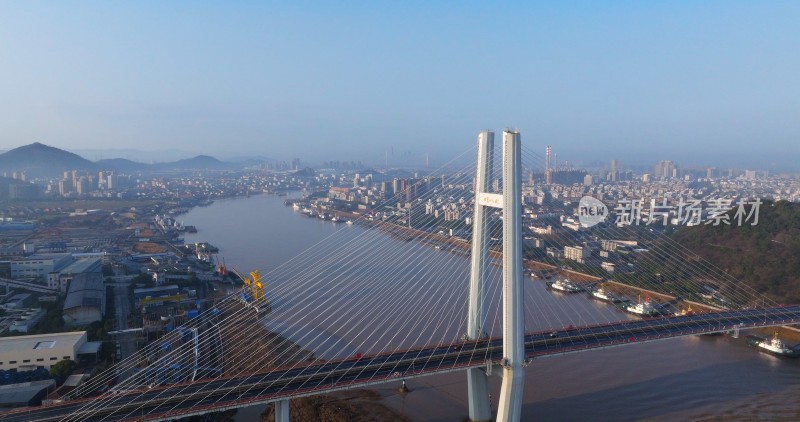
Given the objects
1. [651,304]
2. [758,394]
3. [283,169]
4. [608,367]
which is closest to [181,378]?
[608,367]

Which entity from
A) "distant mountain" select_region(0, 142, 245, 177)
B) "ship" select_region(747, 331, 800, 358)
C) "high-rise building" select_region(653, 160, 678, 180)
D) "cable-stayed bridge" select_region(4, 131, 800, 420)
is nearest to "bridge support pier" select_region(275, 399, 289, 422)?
"cable-stayed bridge" select_region(4, 131, 800, 420)

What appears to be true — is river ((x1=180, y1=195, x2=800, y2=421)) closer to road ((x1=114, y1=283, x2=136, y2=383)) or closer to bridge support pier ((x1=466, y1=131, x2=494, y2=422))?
bridge support pier ((x1=466, y1=131, x2=494, y2=422))

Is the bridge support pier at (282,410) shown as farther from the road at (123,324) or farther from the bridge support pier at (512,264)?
the road at (123,324)

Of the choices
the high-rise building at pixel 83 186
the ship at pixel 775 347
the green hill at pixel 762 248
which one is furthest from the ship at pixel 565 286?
the high-rise building at pixel 83 186

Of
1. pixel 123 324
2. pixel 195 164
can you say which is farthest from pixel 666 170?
pixel 195 164

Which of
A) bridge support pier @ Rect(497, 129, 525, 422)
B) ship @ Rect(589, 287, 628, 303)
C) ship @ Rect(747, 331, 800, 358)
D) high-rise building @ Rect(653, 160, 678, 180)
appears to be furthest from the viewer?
high-rise building @ Rect(653, 160, 678, 180)

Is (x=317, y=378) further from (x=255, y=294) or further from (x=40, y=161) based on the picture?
(x=40, y=161)

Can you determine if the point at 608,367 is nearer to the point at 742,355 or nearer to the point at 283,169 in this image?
the point at 742,355
